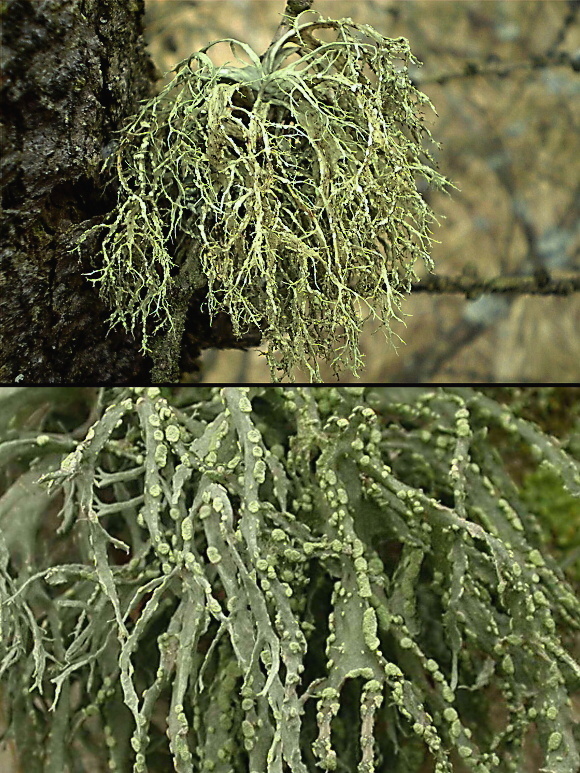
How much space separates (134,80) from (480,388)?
49 cm

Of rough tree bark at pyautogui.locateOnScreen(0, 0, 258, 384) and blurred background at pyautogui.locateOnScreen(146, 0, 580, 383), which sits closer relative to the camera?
rough tree bark at pyautogui.locateOnScreen(0, 0, 258, 384)

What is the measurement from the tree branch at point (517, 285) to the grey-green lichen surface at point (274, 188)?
184 mm

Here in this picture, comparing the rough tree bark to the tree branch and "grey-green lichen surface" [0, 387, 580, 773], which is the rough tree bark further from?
the tree branch

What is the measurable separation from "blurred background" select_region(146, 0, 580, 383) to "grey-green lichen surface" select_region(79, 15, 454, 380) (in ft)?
0.36

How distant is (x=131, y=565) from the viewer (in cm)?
66

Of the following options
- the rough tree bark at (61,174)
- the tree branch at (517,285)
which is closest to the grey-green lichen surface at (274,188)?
the rough tree bark at (61,174)

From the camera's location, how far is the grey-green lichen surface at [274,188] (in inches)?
24.6

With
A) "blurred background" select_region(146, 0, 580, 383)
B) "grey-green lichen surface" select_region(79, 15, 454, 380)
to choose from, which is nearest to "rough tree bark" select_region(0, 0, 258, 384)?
"grey-green lichen surface" select_region(79, 15, 454, 380)

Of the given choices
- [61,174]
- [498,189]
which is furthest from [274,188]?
[498,189]

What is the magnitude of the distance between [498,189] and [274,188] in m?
0.34

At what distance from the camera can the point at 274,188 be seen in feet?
2.05

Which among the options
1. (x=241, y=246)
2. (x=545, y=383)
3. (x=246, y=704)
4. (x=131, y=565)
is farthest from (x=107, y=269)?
(x=545, y=383)

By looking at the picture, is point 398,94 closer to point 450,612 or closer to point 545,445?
point 545,445

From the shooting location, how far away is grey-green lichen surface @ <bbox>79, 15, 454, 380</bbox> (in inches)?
24.6
